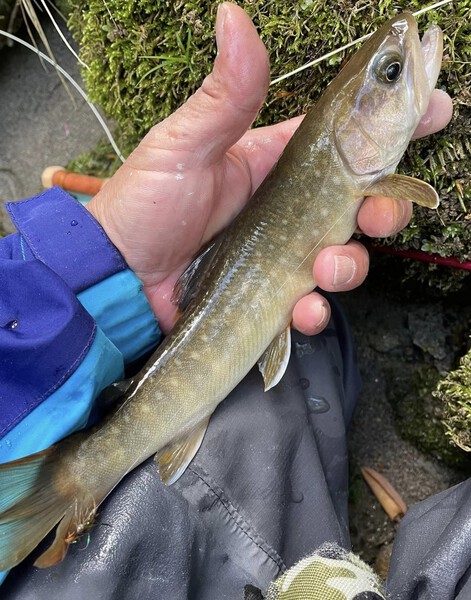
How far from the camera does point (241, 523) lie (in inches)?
70.4

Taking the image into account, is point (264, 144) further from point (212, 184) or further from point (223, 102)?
point (223, 102)

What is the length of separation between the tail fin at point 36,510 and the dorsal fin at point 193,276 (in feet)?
1.98

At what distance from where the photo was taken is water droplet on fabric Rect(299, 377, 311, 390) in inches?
80.4

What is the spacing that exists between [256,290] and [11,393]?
0.77 meters

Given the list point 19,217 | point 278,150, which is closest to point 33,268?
point 19,217

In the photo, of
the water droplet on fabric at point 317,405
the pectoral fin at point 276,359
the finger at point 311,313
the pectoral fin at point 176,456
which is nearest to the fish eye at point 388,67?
the finger at point 311,313

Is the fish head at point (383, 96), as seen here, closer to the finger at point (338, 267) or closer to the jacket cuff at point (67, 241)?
the finger at point (338, 267)

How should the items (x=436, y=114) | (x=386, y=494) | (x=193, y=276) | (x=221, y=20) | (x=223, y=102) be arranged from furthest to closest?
(x=386, y=494) < (x=193, y=276) < (x=436, y=114) < (x=223, y=102) < (x=221, y=20)

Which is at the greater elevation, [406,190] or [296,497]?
[406,190]

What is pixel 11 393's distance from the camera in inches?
64.3

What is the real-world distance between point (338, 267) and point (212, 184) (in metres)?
0.50

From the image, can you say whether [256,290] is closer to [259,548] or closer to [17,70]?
[259,548]

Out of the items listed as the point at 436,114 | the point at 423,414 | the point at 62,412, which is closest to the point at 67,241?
the point at 62,412

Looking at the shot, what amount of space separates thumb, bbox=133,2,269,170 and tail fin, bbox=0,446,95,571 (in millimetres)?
959
